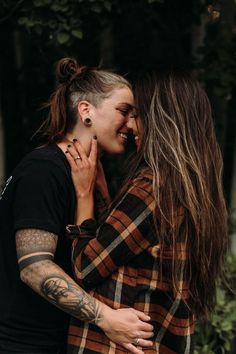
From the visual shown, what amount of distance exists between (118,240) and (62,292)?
0.96 feet

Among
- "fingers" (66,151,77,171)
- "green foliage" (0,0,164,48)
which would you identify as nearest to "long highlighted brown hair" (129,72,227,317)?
"fingers" (66,151,77,171)

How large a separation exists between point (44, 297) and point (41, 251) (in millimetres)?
190

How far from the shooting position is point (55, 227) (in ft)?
8.36

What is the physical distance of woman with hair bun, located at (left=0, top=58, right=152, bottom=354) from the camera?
8.32ft

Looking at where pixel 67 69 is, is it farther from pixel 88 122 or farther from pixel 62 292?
pixel 62 292

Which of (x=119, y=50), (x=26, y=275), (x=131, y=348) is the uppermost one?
(x=119, y=50)

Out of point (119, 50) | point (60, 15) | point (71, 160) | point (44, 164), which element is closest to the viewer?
point (44, 164)

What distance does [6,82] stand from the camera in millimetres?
6805

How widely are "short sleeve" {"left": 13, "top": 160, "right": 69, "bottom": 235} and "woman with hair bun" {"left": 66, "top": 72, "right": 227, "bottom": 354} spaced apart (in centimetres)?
9

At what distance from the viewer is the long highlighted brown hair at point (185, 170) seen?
102 inches

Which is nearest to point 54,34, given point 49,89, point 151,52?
point 49,89

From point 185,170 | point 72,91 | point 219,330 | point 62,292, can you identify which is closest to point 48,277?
point 62,292

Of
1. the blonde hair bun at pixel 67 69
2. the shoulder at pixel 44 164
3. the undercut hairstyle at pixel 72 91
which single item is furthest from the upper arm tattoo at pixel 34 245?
the blonde hair bun at pixel 67 69

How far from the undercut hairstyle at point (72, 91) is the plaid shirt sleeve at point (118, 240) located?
1.67 feet
